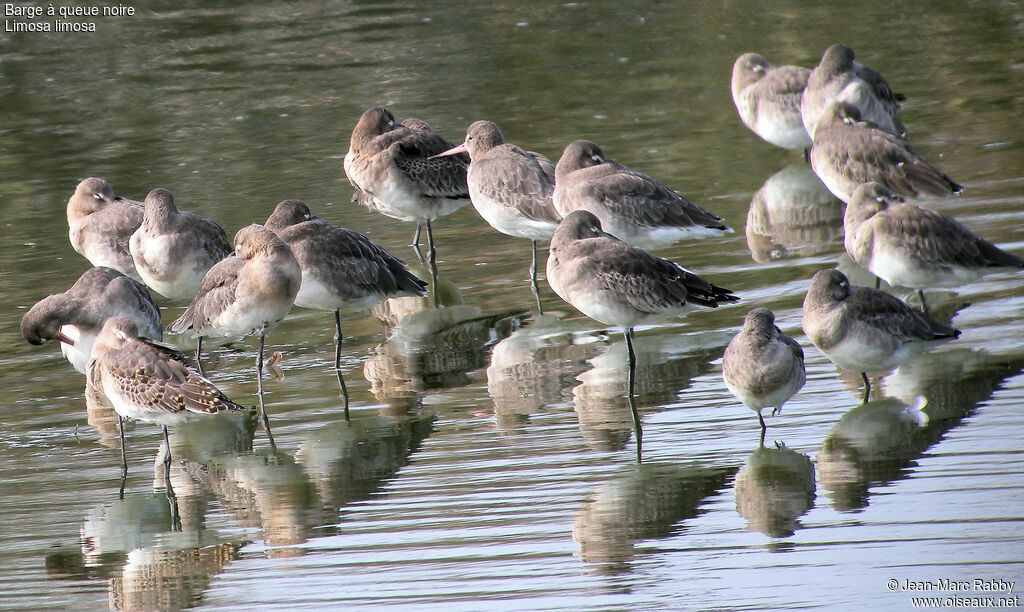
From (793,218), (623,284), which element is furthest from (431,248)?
(623,284)

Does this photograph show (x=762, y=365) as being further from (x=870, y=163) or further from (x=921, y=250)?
(x=870, y=163)

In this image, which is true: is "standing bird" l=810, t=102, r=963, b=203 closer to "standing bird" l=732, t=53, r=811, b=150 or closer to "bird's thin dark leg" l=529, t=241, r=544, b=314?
"standing bird" l=732, t=53, r=811, b=150

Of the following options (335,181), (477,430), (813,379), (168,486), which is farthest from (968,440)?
(335,181)

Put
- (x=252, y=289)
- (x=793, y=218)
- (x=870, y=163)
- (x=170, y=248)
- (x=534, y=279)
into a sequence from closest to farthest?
(x=252, y=289), (x=170, y=248), (x=534, y=279), (x=870, y=163), (x=793, y=218)

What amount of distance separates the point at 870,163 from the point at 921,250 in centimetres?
245

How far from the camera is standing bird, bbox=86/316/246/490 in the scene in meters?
7.05

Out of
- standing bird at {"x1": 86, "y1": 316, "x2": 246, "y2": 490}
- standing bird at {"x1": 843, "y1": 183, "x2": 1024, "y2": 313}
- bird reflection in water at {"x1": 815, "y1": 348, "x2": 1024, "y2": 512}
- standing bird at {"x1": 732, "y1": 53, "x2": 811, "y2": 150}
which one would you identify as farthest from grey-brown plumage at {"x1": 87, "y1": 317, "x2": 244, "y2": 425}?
standing bird at {"x1": 732, "y1": 53, "x2": 811, "y2": 150}

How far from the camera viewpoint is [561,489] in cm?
672

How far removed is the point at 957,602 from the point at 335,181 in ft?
31.0

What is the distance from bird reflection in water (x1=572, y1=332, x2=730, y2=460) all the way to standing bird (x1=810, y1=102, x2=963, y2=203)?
2.46 meters

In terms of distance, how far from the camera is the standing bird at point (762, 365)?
22.5ft

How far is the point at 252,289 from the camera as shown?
830cm

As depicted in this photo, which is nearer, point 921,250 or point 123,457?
point 123,457

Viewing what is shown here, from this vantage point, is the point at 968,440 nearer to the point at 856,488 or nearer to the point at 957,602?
the point at 856,488
